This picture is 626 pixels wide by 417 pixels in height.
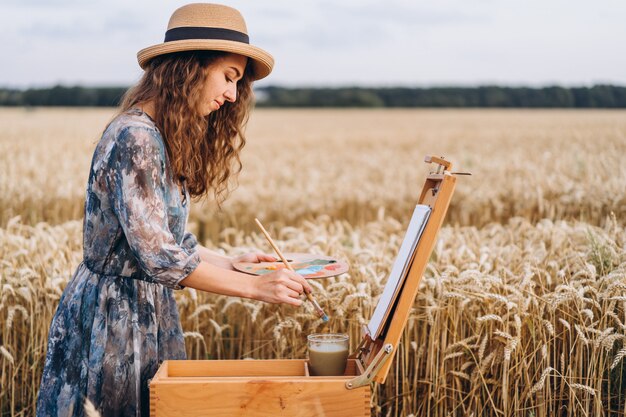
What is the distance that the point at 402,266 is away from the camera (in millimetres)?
2305

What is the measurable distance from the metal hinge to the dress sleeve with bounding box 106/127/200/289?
2.25 feet

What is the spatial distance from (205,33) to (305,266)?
98 cm

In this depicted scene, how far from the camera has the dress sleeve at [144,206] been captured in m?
2.37

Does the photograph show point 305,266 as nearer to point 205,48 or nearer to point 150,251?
point 150,251

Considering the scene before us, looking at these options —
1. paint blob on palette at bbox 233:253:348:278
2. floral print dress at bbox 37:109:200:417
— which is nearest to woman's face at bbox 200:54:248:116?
floral print dress at bbox 37:109:200:417

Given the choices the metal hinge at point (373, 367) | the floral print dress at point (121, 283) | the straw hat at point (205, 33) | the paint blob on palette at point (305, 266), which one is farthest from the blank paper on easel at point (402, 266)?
the straw hat at point (205, 33)

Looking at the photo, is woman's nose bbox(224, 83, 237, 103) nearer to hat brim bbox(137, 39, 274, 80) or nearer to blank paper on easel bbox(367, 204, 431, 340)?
hat brim bbox(137, 39, 274, 80)

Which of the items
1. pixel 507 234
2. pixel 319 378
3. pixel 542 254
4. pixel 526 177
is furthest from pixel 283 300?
pixel 526 177

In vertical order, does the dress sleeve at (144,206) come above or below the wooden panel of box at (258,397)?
above

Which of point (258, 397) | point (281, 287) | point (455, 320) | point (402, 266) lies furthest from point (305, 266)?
point (455, 320)

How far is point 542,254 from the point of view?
176 inches

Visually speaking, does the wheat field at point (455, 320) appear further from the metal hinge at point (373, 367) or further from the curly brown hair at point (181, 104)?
the metal hinge at point (373, 367)

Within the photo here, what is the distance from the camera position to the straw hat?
267 cm

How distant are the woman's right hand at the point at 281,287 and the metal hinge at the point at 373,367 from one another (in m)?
0.34
